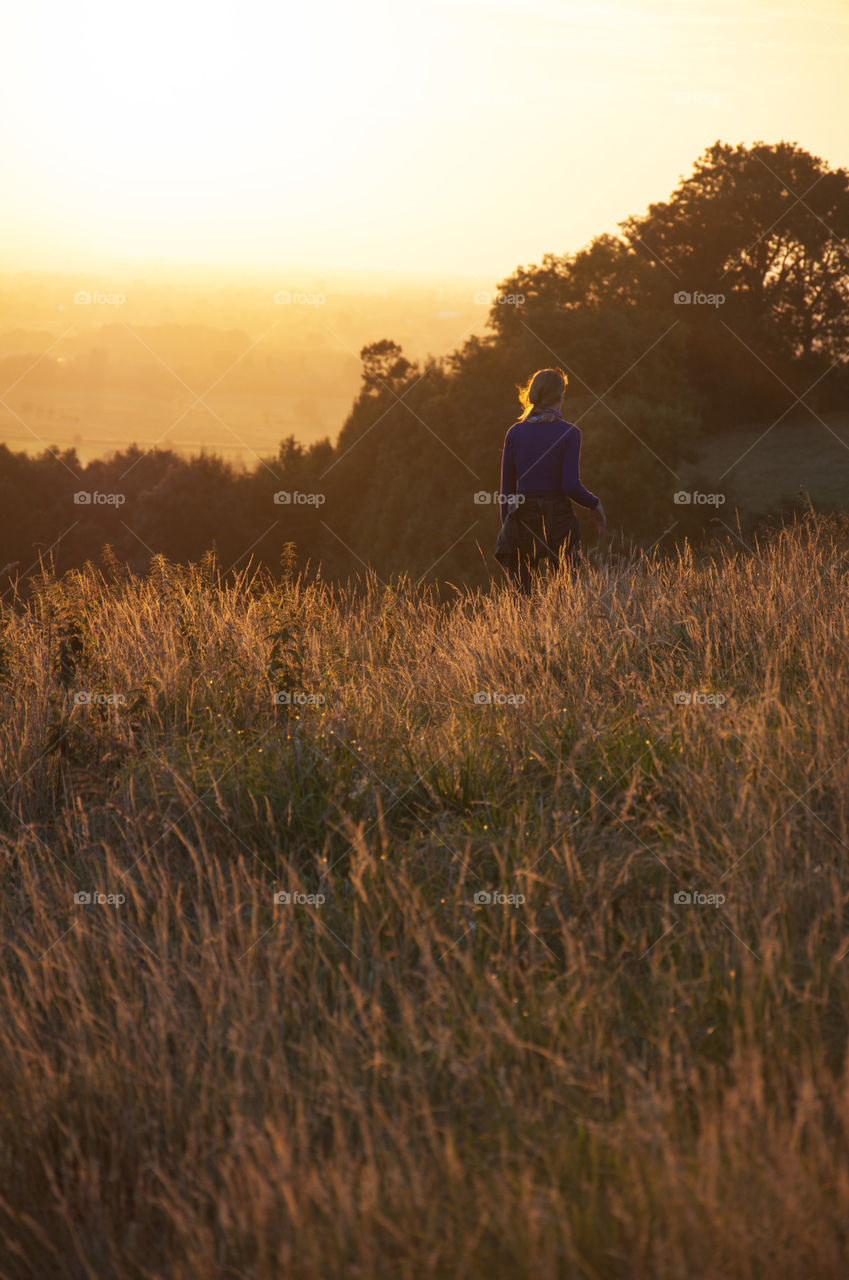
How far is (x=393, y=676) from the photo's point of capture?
5.61 metres

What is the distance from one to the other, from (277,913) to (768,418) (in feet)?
129

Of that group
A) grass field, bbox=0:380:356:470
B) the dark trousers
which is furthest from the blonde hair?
grass field, bbox=0:380:356:470

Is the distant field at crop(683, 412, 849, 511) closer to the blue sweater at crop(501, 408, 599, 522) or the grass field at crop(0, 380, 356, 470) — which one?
the grass field at crop(0, 380, 356, 470)

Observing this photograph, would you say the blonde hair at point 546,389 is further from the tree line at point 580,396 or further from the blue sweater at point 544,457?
the tree line at point 580,396

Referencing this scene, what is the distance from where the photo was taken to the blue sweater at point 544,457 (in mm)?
7613

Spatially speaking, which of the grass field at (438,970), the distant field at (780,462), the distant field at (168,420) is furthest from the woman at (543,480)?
the distant field at (168,420)

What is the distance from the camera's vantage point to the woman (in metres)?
7.62

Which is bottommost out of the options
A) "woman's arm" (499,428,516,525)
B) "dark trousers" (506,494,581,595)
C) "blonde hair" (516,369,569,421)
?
"dark trousers" (506,494,581,595)

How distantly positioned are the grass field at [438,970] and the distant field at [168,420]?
31791 millimetres

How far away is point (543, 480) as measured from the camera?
7727 millimetres

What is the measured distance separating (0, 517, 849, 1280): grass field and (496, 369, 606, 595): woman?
2.55 m

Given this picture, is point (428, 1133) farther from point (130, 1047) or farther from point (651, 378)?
point (651, 378)

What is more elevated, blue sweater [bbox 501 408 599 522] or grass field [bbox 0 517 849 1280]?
blue sweater [bbox 501 408 599 522]

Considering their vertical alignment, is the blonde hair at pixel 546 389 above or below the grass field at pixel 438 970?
above
